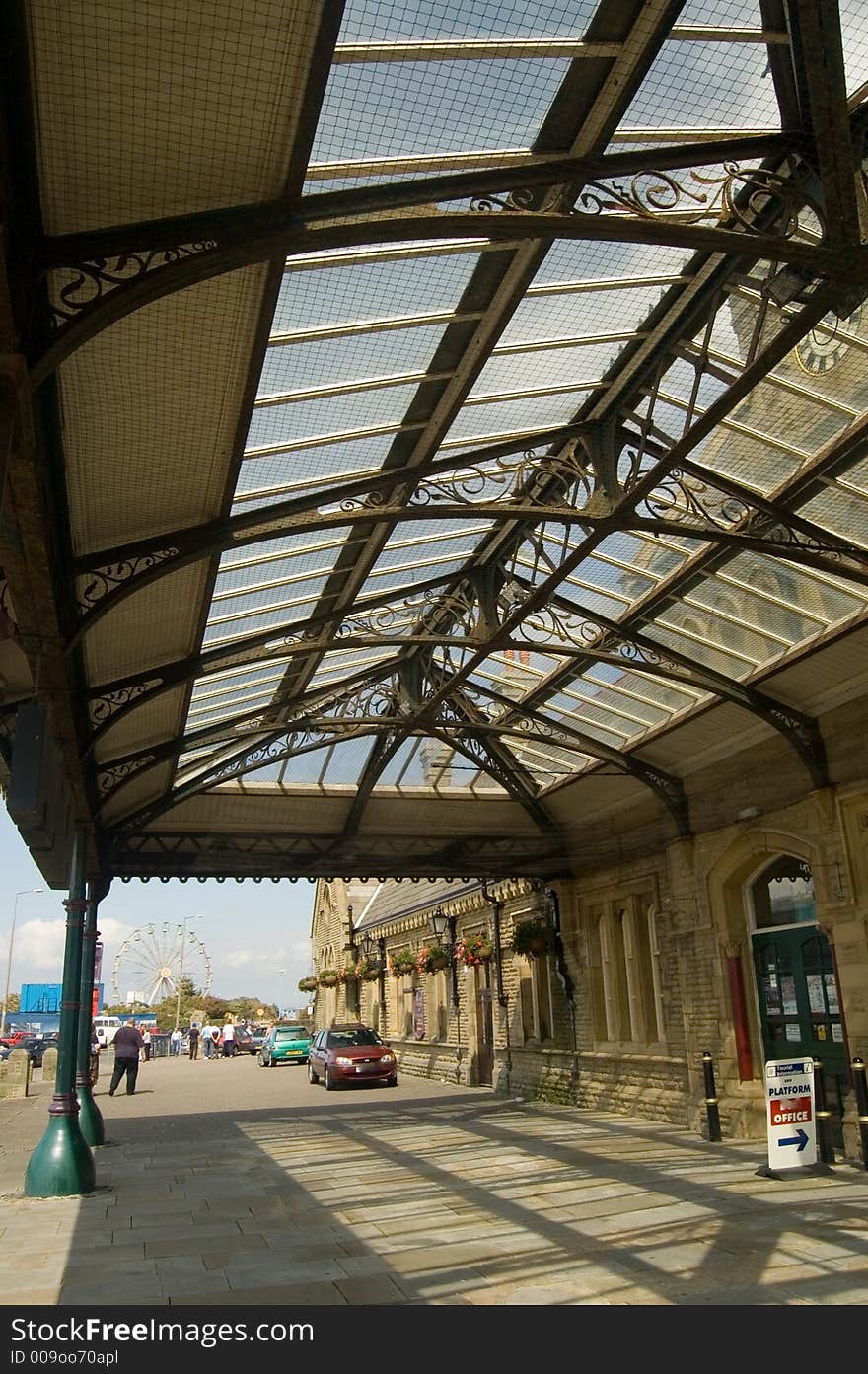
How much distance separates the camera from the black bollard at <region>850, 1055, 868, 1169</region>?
10500 millimetres

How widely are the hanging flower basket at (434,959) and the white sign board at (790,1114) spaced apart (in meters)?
13.5

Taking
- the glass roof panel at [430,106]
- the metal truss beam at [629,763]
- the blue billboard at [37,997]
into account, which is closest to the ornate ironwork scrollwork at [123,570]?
the glass roof panel at [430,106]

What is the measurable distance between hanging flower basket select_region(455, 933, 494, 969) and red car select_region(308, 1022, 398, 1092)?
14.6ft

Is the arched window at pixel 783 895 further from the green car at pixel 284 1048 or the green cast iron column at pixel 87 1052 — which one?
the green car at pixel 284 1048

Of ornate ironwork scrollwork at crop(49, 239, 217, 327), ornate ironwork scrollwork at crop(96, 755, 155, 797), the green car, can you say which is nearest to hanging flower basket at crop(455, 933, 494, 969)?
ornate ironwork scrollwork at crop(96, 755, 155, 797)

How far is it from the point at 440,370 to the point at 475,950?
16722 mm

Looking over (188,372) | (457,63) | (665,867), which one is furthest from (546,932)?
(457,63)

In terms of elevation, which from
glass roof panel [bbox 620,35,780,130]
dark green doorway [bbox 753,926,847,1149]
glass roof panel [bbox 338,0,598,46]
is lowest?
dark green doorway [bbox 753,926,847,1149]

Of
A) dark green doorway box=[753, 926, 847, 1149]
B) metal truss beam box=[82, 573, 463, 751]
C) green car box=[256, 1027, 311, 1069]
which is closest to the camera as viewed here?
metal truss beam box=[82, 573, 463, 751]

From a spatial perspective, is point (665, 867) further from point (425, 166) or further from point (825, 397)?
point (425, 166)

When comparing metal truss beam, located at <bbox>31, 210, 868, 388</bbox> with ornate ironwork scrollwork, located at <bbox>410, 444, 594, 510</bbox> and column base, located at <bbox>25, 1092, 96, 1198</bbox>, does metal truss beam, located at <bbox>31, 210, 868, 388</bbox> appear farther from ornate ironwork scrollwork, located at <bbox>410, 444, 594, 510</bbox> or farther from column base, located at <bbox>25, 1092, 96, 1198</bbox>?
column base, located at <bbox>25, 1092, 96, 1198</bbox>

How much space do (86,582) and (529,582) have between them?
4608 millimetres

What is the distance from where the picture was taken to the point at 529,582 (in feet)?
36.0

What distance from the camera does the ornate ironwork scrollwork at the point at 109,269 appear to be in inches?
187
